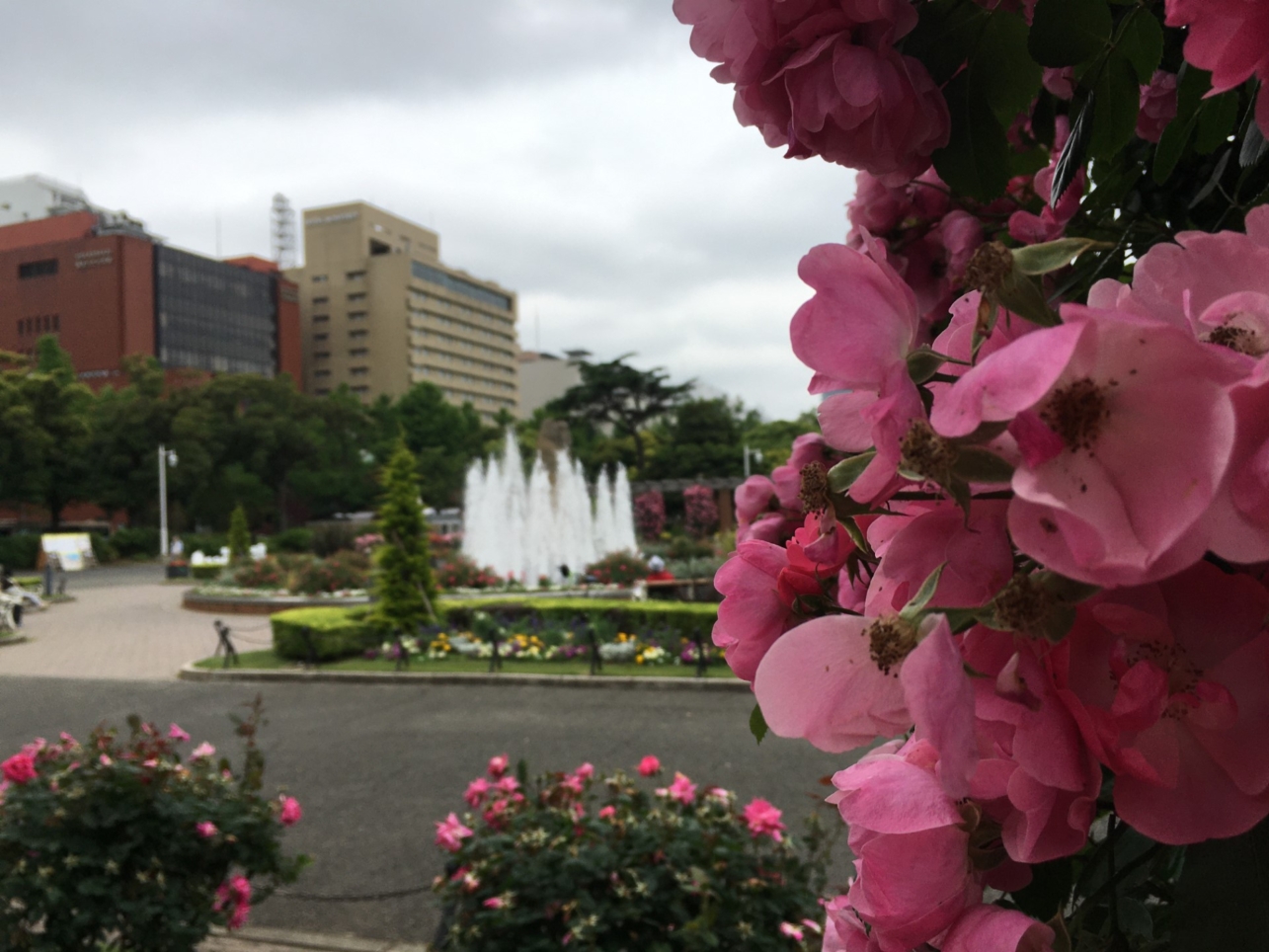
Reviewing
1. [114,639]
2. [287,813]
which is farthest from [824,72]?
[114,639]

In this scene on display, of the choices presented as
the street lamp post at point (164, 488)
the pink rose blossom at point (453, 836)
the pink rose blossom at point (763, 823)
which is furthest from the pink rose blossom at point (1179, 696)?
the street lamp post at point (164, 488)

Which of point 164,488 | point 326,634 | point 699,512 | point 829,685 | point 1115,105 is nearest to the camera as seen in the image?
point 829,685

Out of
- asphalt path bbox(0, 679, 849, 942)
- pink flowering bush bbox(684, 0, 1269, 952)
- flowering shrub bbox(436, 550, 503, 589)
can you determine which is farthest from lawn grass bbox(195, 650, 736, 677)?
pink flowering bush bbox(684, 0, 1269, 952)

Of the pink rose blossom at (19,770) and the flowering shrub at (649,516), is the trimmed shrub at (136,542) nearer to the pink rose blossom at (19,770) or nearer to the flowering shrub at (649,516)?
the flowering shrub at (649,516)

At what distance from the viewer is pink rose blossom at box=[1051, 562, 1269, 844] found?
37 centimetres

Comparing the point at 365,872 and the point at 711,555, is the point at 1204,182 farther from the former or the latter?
the point at 711,555

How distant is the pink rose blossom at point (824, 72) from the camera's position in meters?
0.64

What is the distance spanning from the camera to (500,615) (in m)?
15.5

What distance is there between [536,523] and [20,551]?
2269 cm

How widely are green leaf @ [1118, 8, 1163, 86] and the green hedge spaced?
12.6 metres

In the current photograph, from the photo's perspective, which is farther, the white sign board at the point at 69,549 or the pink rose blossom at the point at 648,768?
the white sign board at the point at 69,549

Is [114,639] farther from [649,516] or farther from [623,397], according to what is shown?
[623,397]

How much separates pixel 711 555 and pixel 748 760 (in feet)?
51.1

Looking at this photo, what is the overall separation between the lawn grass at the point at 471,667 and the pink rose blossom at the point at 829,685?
1157 centimetres
